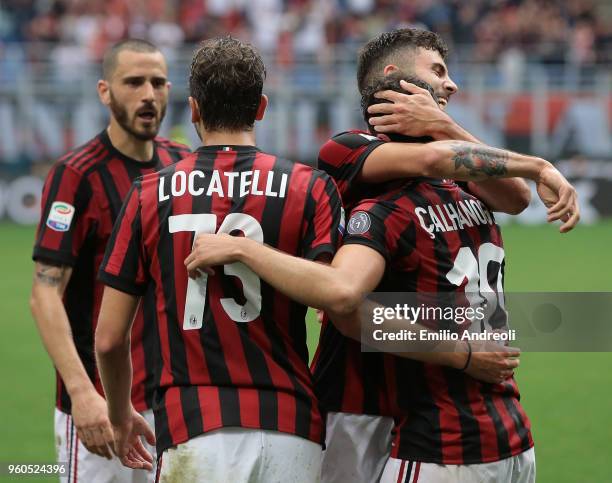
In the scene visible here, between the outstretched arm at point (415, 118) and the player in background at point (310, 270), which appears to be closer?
the player in background at point (310, 270)

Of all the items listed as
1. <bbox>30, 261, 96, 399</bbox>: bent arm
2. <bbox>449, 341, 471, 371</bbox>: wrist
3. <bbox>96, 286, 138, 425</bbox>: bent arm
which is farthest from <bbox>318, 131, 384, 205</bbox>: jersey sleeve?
<bbox>30, 261, 96, 399</bbox>: bent arm

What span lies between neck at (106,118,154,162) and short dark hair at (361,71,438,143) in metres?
1.56

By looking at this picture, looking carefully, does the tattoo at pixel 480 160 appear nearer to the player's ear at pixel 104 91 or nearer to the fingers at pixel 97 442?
the fingers at pixel 97 442

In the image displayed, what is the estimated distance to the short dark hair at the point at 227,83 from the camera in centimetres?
332

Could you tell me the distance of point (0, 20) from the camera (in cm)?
2172

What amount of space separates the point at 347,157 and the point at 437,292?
0.59 meters

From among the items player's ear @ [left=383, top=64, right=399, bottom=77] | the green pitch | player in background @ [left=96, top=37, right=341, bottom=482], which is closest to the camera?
player in background @ [left=96, top=37, right=341, bottom=482]

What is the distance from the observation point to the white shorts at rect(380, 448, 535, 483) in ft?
11.3

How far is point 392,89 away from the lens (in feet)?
12.0

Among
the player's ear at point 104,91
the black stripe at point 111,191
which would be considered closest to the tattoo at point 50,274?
the black stripe at point 111,191

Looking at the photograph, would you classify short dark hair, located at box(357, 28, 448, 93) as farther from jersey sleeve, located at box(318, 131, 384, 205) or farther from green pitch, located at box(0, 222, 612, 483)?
green pitch, located at box(0, 222, 612, 483)

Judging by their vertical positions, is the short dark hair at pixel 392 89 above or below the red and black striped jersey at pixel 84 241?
above

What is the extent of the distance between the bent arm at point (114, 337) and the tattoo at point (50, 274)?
3.26 ft

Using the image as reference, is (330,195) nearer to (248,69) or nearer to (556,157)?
(248,69)
